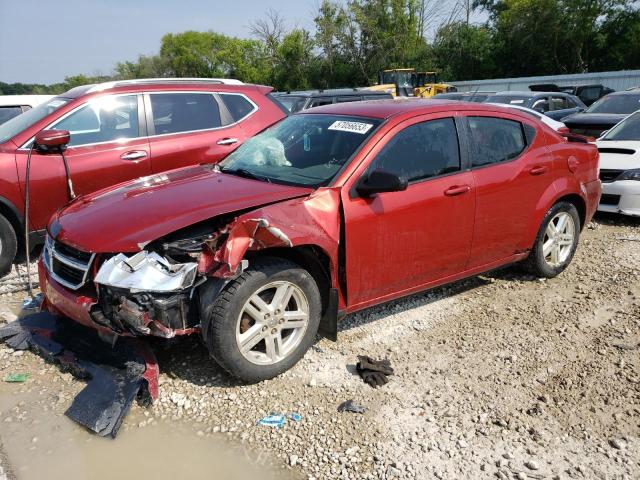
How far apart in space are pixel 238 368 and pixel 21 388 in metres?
1.46

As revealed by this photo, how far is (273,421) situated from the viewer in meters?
3.13

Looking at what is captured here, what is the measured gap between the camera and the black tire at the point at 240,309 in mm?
3145

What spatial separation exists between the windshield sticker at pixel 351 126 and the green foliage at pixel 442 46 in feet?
97.0

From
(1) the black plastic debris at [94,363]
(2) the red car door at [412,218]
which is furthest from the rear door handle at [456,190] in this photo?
(1) the black plastic debris at [94,363]

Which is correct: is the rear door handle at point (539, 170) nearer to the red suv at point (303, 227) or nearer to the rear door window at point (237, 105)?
the red suv at point (303, 227)

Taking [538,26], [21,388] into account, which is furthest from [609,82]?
[21,388]

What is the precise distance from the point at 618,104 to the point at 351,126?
9.61 m

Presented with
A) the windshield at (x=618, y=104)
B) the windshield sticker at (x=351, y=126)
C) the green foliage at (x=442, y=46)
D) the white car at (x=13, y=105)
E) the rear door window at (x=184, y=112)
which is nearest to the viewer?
the windshield sticker at (x=351, y=126)

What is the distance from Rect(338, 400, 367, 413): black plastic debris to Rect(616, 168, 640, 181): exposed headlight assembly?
18.8ft

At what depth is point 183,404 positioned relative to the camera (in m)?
3.30

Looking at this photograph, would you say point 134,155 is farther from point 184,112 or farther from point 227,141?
point 227,141

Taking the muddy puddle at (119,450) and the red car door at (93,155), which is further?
the red car door at (93,155)

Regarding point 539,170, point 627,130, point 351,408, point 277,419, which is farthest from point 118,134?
point 627,130

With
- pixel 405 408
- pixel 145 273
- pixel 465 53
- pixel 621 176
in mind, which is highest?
pixel 465 53
